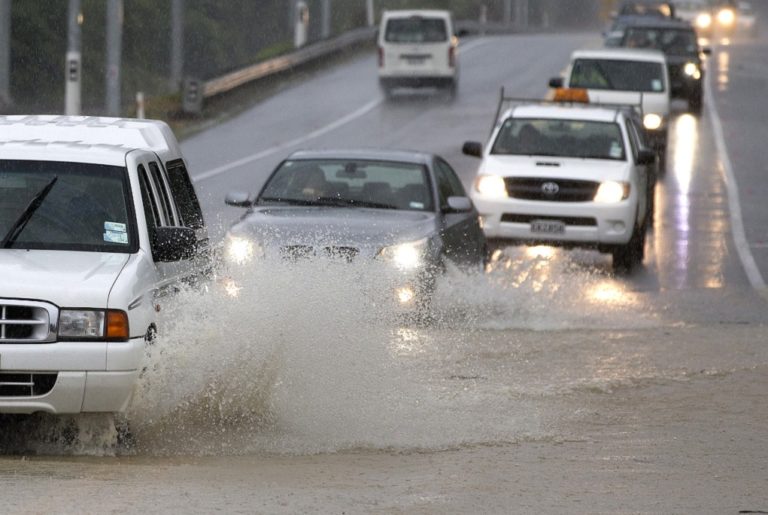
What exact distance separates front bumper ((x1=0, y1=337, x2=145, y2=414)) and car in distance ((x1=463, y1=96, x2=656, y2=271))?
1048 cm

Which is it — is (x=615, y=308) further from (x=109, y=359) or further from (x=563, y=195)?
(x=109, y=359)

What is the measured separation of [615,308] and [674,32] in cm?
2372

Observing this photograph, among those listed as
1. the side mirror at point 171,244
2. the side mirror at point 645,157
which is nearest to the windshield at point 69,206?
the side mirror at point 171,244

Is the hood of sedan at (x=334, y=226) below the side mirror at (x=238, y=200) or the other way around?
below

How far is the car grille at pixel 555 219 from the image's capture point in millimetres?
17906

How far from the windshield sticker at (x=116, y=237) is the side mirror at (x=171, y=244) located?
17 cm

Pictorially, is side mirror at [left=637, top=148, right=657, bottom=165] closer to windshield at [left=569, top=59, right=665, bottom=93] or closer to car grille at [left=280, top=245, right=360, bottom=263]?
car grille at [left=280, top=245, right=360, bottom=263]

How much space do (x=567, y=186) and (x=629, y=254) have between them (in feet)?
3.57

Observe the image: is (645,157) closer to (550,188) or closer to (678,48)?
(550,188)

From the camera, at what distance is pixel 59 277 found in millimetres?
7969

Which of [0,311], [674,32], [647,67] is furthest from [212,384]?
[674,32]

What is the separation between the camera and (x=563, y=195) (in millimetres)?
17969

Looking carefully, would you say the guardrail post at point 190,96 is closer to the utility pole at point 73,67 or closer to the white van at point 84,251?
the utility pole at point 73,67

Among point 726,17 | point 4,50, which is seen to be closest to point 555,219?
point 4,50
